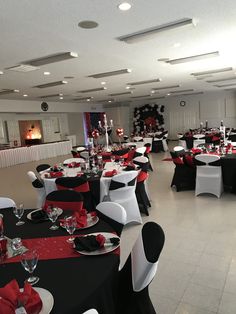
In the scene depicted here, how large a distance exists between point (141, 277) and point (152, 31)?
3.63 m

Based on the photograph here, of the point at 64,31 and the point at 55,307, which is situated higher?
the point at 64,31

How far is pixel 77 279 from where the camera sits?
1.61m

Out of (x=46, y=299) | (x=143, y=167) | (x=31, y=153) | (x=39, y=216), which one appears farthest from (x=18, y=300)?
(x=31, y=153)

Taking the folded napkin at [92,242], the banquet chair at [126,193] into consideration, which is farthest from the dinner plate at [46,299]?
the banquet chair at [126,193]

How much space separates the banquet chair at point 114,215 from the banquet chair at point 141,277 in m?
0.59

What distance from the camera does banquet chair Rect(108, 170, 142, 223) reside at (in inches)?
173

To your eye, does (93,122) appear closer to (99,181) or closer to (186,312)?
(99,181)

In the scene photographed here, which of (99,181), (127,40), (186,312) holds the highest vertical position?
(127,40)

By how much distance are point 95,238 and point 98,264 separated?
0.27m

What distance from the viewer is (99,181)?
4465mm

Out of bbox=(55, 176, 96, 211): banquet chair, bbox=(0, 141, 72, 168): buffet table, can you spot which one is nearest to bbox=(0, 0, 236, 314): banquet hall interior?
bbox=(55, 176, 96, 211): banquet chair

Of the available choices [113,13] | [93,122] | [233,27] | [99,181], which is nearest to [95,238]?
[99,181]

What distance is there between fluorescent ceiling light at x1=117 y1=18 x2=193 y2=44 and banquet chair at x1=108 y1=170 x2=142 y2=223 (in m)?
2.20

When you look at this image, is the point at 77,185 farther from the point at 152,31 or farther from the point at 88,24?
the point at 152,31
